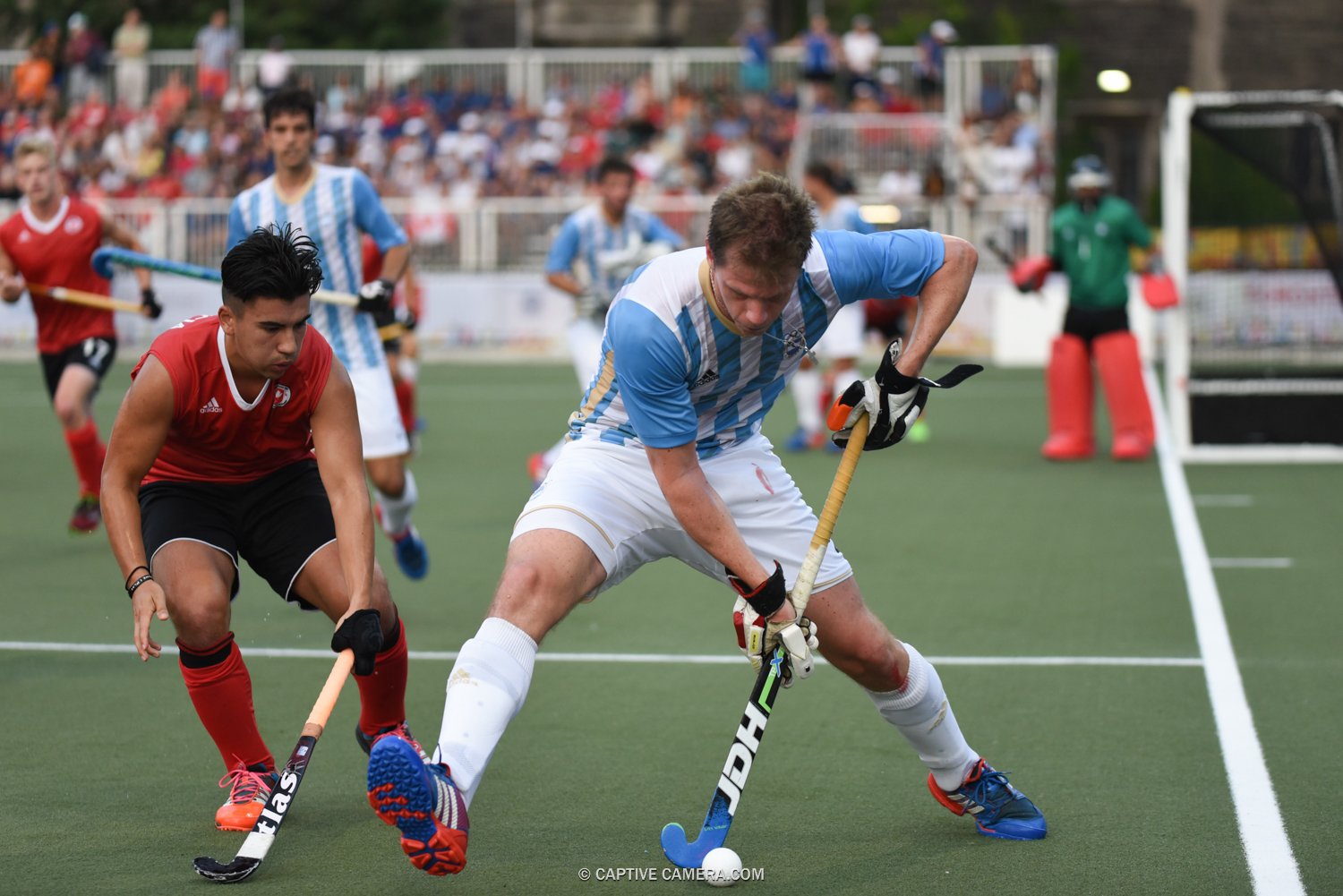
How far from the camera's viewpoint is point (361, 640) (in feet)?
11.7

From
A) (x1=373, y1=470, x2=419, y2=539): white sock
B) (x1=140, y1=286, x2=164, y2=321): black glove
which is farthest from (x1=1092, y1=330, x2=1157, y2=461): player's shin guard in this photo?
(x1=140, y1=286, x2=164, y2=321): black glove

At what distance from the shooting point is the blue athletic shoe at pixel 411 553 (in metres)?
6.59

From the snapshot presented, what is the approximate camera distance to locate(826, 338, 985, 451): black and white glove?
355cm

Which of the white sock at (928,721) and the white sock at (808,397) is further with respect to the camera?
the white sock at (808,397)

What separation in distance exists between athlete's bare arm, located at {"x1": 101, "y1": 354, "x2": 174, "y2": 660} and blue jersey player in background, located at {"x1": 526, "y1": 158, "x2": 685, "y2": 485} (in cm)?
515

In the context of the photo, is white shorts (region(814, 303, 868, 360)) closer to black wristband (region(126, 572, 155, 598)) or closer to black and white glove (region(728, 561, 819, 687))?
black and white glove (region(728, 561, 819, 687))

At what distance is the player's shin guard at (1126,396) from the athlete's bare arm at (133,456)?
324 inches

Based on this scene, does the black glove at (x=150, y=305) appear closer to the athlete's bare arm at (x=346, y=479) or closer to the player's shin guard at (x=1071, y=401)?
the athlete's bare arm at (x=346, y=479)

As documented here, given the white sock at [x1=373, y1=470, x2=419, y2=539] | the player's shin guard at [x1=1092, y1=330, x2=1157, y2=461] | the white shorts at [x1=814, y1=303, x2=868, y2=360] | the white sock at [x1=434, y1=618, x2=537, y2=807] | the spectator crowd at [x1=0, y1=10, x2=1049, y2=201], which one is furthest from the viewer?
the spectator crowd at [x1=0, y1=10, x2=1049, y2=201]

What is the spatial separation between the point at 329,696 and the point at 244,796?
522 mm

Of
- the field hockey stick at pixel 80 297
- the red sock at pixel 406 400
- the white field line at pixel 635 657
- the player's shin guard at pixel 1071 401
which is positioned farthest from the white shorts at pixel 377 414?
the player's shin guard at pixel 1071 401

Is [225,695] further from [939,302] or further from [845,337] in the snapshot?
[845,337]

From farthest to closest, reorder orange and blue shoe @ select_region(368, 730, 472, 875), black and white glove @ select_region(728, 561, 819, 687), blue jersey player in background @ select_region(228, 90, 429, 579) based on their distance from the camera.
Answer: blue jersey player in background @ select_region(228, 90, 429, 579) → black and white glove @ select_region(728, 561, 819, 687) → orange and blue shoe @ select_region(368, 730, 472, 875)

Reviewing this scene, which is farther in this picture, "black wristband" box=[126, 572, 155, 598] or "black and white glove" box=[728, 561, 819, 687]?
"black wristband" box=[126, 572, 155, 598]
